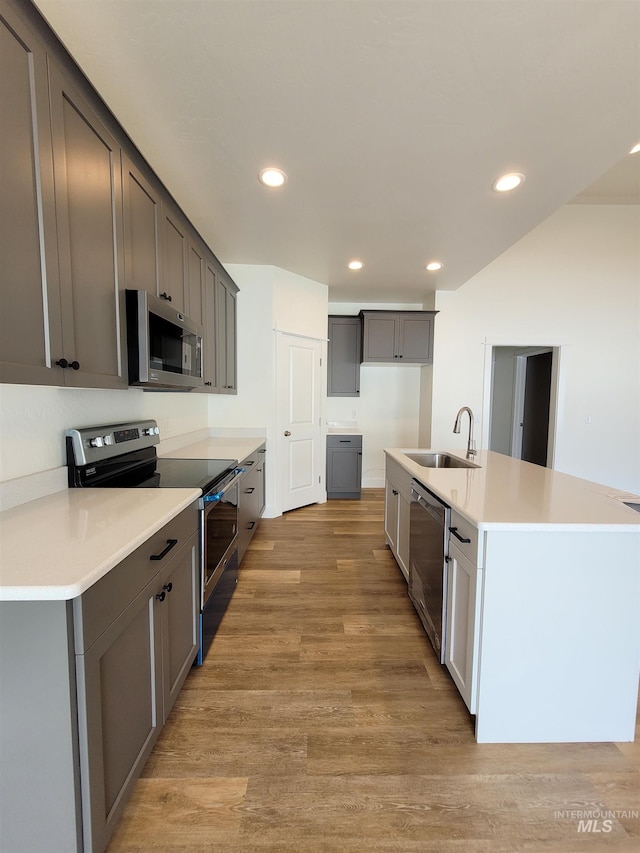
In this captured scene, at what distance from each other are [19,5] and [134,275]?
819mm

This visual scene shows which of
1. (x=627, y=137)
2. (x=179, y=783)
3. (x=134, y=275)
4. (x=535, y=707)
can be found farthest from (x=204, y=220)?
(x=535, y=707)

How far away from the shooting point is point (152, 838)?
3.48 ft

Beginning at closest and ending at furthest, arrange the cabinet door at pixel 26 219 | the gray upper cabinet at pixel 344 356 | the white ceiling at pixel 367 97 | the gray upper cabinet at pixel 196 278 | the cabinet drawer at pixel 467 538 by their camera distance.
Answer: the cabinet door at pixel 26 219 → the white ceiling at pixel 367 97 → the cabinet drawer at pixel 467 538 → the gray upper cabinet at pixel 196 278 → the gray upper cabinet at pixel 344 356

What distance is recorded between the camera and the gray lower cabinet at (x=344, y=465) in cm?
454

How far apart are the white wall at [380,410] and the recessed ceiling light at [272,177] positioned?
9.63 feet

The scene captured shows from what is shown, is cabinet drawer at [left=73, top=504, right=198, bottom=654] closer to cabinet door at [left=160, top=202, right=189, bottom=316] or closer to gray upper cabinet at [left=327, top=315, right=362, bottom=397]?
cabinet door at [left=160, top=202, right=189, bottom=316]

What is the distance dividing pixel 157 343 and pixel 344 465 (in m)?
3.15

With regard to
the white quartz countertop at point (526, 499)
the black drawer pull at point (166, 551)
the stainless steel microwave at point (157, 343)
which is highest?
the stainless steel microwave at point (157, 343)

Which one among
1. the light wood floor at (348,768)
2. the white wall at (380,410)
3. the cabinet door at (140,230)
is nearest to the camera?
the light wood floor at (348,768)

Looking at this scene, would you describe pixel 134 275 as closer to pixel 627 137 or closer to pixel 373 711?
pixel 373 711

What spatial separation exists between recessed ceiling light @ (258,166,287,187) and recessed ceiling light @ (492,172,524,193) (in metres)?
1.31

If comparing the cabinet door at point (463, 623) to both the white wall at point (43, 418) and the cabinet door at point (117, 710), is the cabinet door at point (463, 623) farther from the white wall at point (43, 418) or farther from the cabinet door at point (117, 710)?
the white wall at point (43, 418)

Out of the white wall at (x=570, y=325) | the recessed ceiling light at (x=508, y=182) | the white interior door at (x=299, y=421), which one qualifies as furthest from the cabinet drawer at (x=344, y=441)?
the recessed ceiling light at (x=508, y=182)

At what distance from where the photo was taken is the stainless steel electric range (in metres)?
1.61
